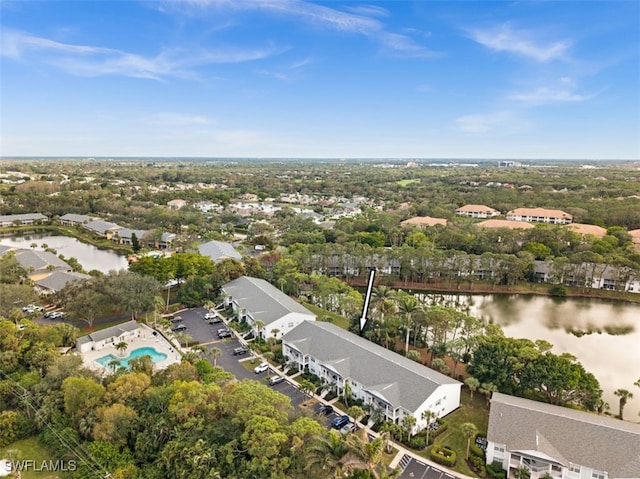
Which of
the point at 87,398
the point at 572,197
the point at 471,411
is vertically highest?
the point at 572,197

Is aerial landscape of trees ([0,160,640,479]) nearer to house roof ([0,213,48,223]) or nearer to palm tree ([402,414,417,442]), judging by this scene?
palm tree ([402,414,417,442])

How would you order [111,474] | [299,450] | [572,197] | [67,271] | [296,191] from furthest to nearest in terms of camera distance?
[296,191] < [572,197] < [67,271] < [111,474] < [299,450]

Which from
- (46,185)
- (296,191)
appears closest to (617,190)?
(296,191)

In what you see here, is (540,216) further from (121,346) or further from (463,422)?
(121,346)

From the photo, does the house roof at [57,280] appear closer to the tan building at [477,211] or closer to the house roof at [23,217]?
the house roof at [23,217]

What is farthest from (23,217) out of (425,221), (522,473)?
(522,473)

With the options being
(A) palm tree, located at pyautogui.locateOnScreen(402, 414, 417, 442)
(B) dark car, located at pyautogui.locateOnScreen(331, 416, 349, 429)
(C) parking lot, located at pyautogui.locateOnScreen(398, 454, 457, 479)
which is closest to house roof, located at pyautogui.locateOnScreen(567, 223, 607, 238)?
(A) palm tree, located at pyautogui.locateOnScreen(402, 414, 417, 442)

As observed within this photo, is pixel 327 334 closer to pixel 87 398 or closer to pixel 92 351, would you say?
pixel 87 398
